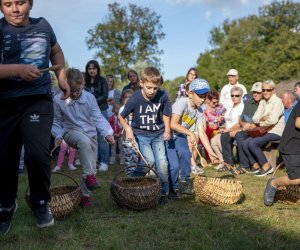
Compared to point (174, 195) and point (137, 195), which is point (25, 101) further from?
point (174, 195)

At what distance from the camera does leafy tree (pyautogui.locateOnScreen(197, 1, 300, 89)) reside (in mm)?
41875

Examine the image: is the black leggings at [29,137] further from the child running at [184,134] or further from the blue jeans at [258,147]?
the blue jeans at [258,147]

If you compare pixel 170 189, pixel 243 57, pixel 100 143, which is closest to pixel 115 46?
pixel 243 57

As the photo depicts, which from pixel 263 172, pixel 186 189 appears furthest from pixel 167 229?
pixel 263 172

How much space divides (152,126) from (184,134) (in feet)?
1.93

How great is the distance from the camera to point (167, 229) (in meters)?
4.05

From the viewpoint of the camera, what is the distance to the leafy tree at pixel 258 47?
1649 inches

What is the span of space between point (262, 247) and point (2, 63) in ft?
8.04

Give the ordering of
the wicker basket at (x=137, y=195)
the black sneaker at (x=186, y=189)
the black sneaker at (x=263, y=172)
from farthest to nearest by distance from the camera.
→ the black sneaker at (x=263, y=172) < the black sneaker at (x=186, y=189) < the wicker basket at (x=137, y=195)

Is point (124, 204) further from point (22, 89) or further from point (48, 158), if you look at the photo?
point (22, 89)

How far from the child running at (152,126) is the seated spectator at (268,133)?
3081 mm

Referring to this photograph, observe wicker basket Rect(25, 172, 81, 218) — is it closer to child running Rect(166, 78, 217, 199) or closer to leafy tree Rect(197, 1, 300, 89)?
child running Rect(166, 78, 217, 199)

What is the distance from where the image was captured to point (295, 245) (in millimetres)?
3561

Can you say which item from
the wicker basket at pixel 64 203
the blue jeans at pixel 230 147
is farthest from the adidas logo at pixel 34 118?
the blue jeans at pixel 230 147
